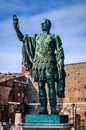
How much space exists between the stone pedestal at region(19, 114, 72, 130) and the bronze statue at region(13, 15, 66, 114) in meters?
0.33

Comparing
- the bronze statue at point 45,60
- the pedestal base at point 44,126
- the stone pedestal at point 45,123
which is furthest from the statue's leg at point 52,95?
the pedestal base at point 44,126

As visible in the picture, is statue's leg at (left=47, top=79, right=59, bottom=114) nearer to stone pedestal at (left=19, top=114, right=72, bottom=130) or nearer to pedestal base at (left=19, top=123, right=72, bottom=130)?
stone pedestal at (left=19, top=114, right=72, bottom=130)

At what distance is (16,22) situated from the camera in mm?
7207

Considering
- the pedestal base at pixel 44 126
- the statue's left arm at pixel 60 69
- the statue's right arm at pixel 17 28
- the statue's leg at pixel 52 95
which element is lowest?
the pedestal base at pixel 44 126

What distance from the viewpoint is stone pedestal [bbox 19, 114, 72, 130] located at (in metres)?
6.38

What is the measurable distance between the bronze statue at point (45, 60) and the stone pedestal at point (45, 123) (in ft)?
1.09

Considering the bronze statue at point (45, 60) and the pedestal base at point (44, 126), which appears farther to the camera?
the bronze statue at point (45, 60)

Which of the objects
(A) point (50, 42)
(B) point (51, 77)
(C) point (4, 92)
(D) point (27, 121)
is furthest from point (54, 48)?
(C) point (4, 92)

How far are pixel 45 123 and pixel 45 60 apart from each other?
111cm

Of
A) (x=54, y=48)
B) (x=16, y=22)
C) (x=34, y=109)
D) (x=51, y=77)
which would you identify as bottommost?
(x=34, y=109)

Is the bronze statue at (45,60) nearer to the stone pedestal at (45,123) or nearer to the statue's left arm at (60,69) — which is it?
the statue's left arm at (60,69)

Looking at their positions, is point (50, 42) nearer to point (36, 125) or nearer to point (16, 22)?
point (16, 22)

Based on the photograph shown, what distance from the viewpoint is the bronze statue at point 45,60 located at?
688 cm

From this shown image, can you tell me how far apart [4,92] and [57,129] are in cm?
3300
